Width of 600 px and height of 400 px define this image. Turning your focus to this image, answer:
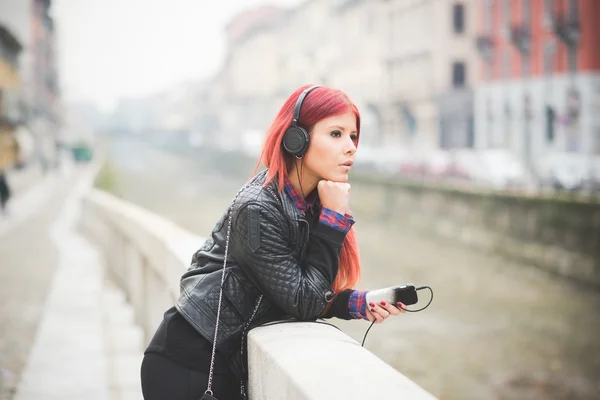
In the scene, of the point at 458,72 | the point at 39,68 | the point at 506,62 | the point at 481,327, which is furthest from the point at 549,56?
the point at 39,68

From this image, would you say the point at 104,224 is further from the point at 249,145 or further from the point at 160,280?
the point at 249,145

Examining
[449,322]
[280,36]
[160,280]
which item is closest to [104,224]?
[160,280]

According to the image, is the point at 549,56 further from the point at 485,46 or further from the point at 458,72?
the point at 458,72

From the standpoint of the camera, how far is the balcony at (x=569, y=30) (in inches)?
792

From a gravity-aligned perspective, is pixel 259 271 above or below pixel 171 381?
above

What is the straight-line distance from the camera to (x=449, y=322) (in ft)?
38.9

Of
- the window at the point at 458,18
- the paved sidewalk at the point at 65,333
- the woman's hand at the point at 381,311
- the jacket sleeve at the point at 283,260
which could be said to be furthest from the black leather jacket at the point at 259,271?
the window at the point at 458,18

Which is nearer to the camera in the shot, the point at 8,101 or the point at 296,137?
the point at 296,137

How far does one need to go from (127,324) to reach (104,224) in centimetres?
284

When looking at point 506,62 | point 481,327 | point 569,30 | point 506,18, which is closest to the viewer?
point 481,327

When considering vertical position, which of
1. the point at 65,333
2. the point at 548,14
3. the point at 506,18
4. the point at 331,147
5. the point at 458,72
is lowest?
the point at 65,333

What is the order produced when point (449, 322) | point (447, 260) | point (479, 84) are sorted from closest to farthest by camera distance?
point (449, 322)
point (447, 260)
point (479, 84)

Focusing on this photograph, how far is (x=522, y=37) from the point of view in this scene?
22.4 metres

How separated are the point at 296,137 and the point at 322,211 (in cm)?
14
